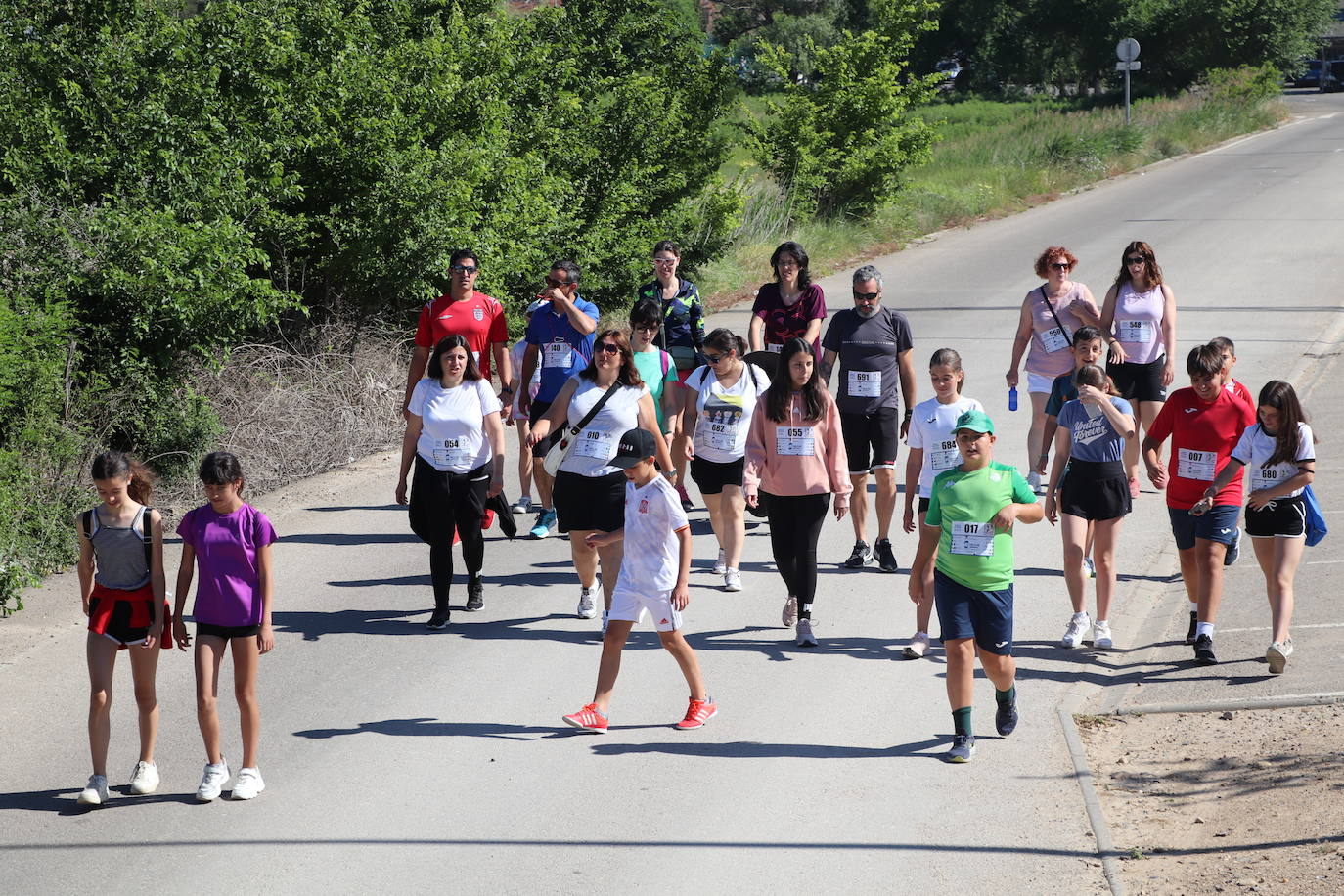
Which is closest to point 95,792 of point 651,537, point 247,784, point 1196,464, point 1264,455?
point 247,784

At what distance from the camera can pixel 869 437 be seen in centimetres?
994

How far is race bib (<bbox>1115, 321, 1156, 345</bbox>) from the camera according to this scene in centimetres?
1083

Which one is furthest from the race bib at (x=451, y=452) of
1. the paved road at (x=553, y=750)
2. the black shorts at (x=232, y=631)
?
the black shorts at (x=232, y=631)

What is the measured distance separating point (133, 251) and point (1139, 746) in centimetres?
851

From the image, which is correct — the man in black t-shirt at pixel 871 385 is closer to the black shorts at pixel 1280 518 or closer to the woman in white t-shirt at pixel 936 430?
the woman in white t-shirt at pixel 936 430

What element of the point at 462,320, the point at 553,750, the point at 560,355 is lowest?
the point at 553,750

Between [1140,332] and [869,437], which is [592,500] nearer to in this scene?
[869,437]

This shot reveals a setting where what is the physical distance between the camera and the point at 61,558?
34.2 feet

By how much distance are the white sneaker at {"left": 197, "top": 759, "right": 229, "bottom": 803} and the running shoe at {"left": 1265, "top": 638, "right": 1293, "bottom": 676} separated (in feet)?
17.8

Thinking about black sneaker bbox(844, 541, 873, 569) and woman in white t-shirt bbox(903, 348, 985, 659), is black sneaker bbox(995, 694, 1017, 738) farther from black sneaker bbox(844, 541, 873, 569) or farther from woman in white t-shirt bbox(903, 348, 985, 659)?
black sneaker bbox(844, 541, 873, 569)

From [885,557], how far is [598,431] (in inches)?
100

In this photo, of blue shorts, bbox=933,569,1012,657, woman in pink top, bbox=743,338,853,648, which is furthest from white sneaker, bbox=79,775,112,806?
blue shorts, bbox=933,569,1012,657

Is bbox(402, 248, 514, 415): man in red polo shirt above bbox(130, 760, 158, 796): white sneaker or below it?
above

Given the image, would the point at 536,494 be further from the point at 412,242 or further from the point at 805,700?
the point at 805,700
